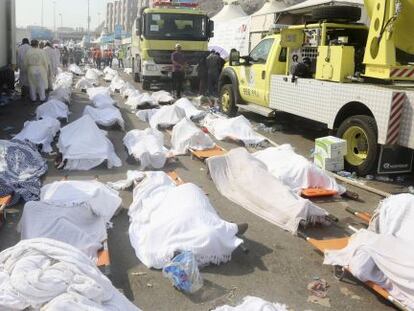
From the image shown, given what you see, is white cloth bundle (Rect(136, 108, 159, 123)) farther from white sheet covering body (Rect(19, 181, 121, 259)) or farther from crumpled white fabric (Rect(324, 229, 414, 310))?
crumpled white fabric (Rect(324, 229, 414, 310))

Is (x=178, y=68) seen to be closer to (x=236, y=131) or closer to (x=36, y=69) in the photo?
(x=36, y=69)

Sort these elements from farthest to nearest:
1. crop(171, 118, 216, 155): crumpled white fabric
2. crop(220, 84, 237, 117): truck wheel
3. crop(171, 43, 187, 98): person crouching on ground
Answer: crop(171, 43, 187, 98): person crouching on ground → crop(220, 84, 237, 117): truck wheel → crop(171, 118, 216, 155): crumpled white fabric

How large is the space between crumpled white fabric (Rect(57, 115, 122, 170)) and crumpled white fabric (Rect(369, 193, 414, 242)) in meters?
4.49

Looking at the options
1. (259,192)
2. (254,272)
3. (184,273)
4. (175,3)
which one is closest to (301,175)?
(259,192)

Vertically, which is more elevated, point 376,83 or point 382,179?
point 376,83

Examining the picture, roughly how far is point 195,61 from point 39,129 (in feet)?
32.0

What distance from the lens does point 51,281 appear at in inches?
111

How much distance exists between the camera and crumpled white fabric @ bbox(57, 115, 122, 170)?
25.0 ft

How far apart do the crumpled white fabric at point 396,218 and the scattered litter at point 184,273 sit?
1762 millimetres

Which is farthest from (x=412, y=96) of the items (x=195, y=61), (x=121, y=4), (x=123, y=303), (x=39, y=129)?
(x=121, y=4)

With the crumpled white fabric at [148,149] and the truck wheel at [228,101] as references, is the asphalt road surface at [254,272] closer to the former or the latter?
the crumpled white fabric at [148,149]

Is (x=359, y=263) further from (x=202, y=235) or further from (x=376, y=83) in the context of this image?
(x=376, y=83)

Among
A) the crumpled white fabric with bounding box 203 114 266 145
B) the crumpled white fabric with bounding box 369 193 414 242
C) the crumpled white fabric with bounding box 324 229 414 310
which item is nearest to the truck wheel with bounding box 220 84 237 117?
the crumpled white fabric with bounding box 203 114 266 145

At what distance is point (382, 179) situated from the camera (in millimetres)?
7516
